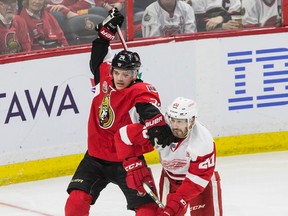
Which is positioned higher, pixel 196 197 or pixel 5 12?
pixel 5 12

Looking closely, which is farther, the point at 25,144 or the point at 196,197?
the point at 25,144

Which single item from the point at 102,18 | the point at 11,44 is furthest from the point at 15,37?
the point at 102,18

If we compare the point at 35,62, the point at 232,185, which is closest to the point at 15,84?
the point at 35,62

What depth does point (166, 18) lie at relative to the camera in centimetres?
720

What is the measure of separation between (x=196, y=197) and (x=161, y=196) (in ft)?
0.71

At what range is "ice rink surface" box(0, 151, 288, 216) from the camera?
20.6 feet

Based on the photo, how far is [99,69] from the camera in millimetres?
5422

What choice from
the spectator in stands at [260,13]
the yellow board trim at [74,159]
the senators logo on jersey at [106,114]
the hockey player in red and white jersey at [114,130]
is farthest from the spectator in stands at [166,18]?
the senators logo on jersey at [106,114]

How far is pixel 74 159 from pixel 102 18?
103cm

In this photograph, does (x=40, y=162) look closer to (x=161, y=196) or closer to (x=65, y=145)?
(x=65, y=145)

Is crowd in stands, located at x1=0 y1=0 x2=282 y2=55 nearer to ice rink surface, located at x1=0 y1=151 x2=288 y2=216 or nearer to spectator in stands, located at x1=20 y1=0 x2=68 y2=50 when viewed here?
spectator in stands, located at x1=20 y1=0 x2=68 y2=50

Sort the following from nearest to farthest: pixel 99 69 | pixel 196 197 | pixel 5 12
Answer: pixel 196 197 < pixel 99 69 < pixel 5 12

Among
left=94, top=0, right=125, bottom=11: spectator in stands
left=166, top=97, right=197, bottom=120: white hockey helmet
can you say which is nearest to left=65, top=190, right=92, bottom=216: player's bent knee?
left=166, top=97, right=197, bottom=120: white hockey helmet

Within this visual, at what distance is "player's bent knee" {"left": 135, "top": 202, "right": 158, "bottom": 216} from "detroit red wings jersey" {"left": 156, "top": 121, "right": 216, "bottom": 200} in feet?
0.90
